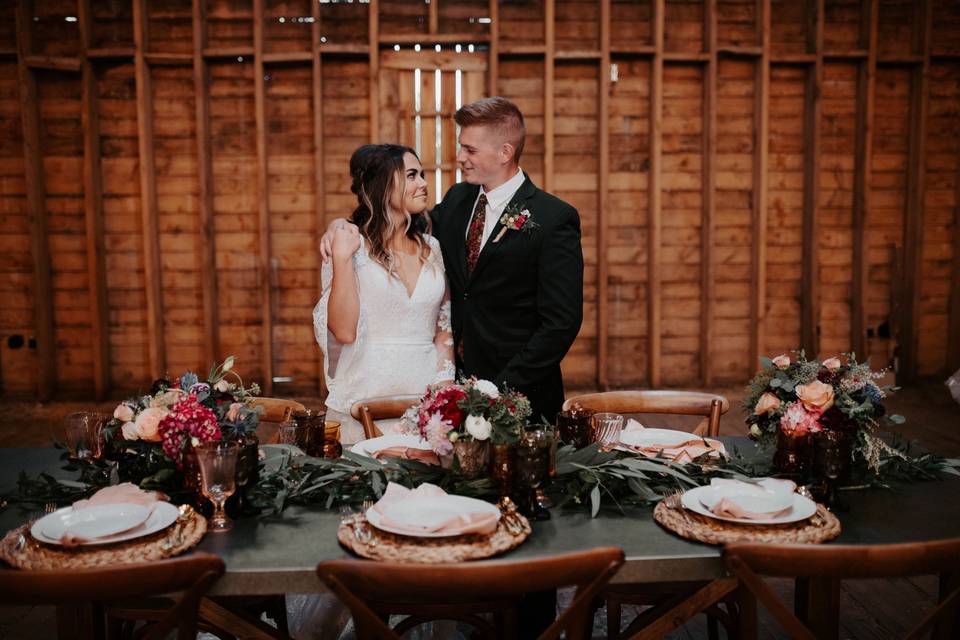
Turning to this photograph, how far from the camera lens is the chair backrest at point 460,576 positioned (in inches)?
45.4

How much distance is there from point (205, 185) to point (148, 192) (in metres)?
0.41

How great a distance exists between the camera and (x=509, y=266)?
8.79ft

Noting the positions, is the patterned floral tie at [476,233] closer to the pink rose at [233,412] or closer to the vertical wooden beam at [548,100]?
the pink rose at [233,412]

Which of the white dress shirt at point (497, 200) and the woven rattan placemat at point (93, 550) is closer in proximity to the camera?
the woven rattan placemat at point (93, 550)

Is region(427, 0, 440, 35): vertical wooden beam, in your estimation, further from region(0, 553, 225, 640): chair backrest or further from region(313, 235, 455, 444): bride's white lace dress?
region(0, 553, 225, 640): chair backrest

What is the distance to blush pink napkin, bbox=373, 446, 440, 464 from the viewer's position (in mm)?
1862

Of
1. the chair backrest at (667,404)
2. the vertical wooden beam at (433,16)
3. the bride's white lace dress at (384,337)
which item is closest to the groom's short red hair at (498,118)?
the bride's white lace dress at (384,337)

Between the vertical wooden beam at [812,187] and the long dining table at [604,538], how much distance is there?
461 cm

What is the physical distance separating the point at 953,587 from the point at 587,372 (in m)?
4.90

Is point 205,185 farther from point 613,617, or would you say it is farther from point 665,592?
point 665,592

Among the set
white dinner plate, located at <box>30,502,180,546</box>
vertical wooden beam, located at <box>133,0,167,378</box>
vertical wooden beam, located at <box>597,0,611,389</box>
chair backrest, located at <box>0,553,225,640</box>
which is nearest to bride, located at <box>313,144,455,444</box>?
white dinner plate, located at <box>30,502,180,546</box>

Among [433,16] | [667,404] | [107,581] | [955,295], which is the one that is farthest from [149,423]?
[955,295]

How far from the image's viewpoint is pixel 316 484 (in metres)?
1.72

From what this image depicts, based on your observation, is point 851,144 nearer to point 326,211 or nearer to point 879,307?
point 879,307
